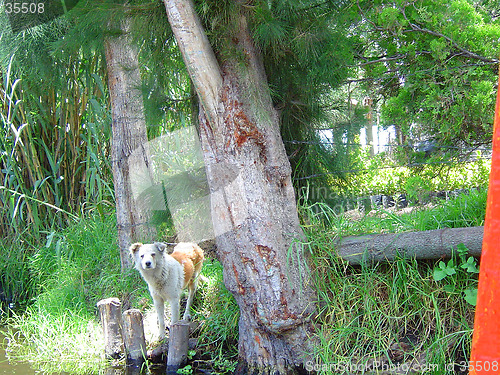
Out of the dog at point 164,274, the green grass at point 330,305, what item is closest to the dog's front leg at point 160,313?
the dog at point 164,274

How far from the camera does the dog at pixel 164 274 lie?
3676 mm

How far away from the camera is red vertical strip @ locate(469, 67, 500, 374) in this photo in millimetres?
1362

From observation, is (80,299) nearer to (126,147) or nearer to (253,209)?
(126,147)

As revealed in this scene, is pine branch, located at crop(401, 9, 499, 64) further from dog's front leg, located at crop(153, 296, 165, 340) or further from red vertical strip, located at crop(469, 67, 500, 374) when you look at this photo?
dog's front leg, located at crop(153, 296, 165, 340)

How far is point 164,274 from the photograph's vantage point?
12.5ft

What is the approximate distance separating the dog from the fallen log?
4.34 ft

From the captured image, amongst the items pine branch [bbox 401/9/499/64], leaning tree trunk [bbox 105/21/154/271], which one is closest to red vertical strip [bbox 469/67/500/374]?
pine branch [bbox 401/9/499/64]

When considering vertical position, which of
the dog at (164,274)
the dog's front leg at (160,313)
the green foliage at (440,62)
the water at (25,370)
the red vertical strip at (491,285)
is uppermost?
the green foliage at (440,62)

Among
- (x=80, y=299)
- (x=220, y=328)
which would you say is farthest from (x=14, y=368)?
(x=220, y=328)

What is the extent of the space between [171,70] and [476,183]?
159 inches

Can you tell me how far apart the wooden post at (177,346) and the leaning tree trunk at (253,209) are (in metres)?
0.51

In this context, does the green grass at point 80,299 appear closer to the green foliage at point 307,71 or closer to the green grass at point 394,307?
the green grass at point 394,307

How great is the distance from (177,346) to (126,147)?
1.94 metres

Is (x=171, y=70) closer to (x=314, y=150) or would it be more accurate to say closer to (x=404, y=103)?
(x=314, y=150)
